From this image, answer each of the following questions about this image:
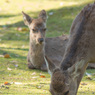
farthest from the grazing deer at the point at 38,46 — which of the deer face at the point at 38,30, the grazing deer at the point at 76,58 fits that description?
the grazing deer at the point at 76,58

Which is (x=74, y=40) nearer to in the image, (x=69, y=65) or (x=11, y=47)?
(x=69, y=65)

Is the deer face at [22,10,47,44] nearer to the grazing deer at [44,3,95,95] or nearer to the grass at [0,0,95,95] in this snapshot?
the grass at [0,0,95,95]

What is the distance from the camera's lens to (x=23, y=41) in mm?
13859

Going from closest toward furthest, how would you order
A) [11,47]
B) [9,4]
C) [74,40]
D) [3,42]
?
1. [74,40]
2. [11,47]
3. [3,42]
4. [9,4]

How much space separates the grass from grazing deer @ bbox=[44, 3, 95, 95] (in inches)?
39.6

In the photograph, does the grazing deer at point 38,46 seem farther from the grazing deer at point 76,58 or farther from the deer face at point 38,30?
the grazing deer at point 76,58

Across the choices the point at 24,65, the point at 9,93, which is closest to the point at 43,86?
the point at 9,93

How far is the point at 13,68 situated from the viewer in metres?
8.91

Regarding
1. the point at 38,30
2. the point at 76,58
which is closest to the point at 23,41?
the point at 38,30

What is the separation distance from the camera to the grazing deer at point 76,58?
16.6 feet

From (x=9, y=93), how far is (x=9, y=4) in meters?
16.2

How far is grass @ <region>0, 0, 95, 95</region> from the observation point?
6695 mm

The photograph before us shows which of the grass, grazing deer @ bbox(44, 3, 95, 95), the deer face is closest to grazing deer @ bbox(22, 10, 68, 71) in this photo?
the deer face

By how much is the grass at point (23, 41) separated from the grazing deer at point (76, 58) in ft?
3.30
